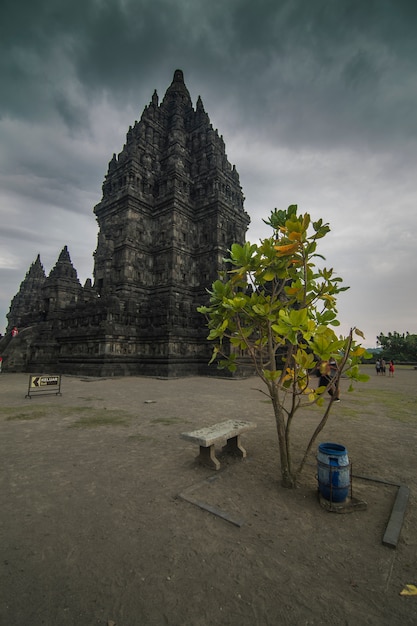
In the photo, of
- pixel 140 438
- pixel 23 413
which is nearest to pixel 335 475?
pixel 140 438

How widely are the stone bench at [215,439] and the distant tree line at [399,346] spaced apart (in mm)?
50822

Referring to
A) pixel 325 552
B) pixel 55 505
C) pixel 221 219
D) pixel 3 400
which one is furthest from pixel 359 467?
pixel 221 219

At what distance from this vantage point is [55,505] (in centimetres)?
298

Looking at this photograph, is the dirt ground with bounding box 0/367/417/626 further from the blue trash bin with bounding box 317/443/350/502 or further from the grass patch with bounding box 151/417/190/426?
the grass patch with bounding box 151/417/190/426

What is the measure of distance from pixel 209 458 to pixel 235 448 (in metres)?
0.66

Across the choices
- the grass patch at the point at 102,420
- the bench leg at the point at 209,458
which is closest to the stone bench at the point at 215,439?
the bench leg at the point at 209,458

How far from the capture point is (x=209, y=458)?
3.97 m

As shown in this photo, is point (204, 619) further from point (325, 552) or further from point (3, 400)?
point (3, 400)

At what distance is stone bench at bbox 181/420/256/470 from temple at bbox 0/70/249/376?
14.2 metres

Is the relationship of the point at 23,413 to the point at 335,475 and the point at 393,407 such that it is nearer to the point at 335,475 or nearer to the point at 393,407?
the point at 335,475

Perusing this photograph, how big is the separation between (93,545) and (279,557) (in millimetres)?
1625

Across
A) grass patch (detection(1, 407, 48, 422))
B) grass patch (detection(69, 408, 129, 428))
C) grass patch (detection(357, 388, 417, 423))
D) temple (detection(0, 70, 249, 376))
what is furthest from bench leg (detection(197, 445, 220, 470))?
temple (detection(0, 70, 249, 376))

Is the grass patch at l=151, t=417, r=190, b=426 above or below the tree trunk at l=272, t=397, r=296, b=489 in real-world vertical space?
below

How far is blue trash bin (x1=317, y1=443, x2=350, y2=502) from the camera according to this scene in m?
3.01
